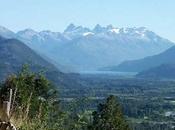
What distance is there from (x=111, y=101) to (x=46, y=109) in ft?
117

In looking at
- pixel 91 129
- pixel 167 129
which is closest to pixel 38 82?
pixel 91 129

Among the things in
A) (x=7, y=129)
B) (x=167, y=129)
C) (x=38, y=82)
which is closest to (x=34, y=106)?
(x=38, y=82)

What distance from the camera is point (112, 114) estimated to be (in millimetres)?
54312

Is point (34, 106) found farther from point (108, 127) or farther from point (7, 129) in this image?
point (7, 129)

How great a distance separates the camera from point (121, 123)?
5272 cm

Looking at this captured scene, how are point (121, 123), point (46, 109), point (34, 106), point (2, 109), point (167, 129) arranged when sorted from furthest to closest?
point (167, 129), point (121, 123), point (34, 106), point (46, 109), point (2, 109)

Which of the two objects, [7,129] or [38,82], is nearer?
[7,129]

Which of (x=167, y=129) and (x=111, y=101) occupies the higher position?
(x=111, y=101)

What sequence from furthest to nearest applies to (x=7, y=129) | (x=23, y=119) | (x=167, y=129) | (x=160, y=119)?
(x=160, y=119)
(x=167, y=129)
(x=23, y=119)
(x=7, y=129)

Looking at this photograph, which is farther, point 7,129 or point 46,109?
point 46,109

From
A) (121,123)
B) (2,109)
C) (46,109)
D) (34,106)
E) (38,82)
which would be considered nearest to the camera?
(2,109)

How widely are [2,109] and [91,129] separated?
4397 cm

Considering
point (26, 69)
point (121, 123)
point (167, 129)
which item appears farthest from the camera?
point (167, 129)

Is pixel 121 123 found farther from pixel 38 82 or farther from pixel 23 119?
pixel 23 119
